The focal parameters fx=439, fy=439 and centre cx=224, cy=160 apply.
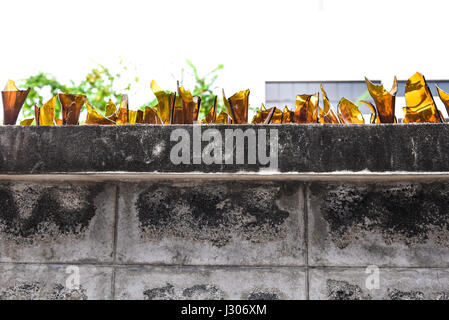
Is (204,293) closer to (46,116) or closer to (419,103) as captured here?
(46,116)

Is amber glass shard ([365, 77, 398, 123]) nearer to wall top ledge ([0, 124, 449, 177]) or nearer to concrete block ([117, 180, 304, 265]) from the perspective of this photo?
wall top ledge ([0, 124, 449, 177])

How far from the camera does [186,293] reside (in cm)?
180

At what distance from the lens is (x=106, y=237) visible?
6.04 feet

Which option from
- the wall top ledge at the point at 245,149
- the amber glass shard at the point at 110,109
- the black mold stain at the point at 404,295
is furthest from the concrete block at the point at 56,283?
the black mold stain at the point at 404,295

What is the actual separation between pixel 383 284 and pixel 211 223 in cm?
74

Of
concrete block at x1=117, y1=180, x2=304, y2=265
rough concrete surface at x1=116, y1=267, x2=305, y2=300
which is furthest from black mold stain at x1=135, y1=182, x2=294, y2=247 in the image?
rough concrete surface at x1=116, y1=267, x2=305, y2=300

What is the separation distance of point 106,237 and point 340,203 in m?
0.99

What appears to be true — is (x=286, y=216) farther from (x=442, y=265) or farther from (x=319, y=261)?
(x=442, y=265)

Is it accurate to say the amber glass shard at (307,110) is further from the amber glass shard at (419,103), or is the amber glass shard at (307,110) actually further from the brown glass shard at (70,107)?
the brown glass shard at (70,107)

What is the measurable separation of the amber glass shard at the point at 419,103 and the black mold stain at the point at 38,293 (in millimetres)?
1570

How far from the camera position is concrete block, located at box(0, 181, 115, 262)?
184 centimetres

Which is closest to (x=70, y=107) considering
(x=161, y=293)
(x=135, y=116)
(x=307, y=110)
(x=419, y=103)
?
(x=135, y=116)

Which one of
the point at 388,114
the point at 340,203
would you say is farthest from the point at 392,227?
the point at 388,114

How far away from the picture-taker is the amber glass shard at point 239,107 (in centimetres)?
193
